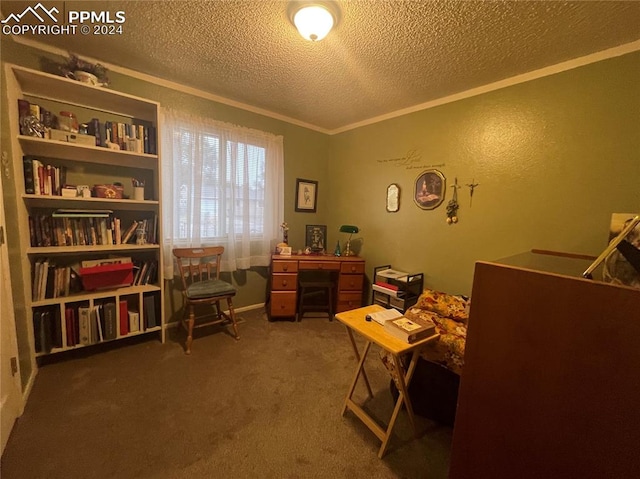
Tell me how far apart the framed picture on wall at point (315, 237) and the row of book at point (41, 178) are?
2.35 metres

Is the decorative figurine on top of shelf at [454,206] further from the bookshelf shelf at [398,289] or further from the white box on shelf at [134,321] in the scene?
the white box on shelf at [134,321]

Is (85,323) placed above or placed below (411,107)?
below

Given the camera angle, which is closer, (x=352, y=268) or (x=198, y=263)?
(x=198, y=263)

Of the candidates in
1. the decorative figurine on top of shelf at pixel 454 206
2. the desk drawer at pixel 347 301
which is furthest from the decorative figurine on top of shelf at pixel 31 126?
the decorative figurine on top of shelf at pixel 454 206

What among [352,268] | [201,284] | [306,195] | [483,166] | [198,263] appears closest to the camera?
[483,166]

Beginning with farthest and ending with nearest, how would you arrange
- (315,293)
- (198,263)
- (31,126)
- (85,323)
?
1. (315,293)
2. (198,263)
3. (85,323)
4. (31,126)

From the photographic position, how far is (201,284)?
2404 millimetres

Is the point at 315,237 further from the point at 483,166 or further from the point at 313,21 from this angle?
the point at 313,21

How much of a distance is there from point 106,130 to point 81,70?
40 cm

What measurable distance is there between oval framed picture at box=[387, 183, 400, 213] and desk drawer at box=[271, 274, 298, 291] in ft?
4.45

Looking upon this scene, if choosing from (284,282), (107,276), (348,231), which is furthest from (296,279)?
(107,276)

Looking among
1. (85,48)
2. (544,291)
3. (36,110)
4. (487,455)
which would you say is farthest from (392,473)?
(85,48)

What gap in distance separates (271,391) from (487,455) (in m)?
1.29

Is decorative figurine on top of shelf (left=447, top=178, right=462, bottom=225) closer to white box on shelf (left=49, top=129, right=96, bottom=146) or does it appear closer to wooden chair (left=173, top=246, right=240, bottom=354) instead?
wooden chair (left=173, top=246, right=240, bottom=354)
